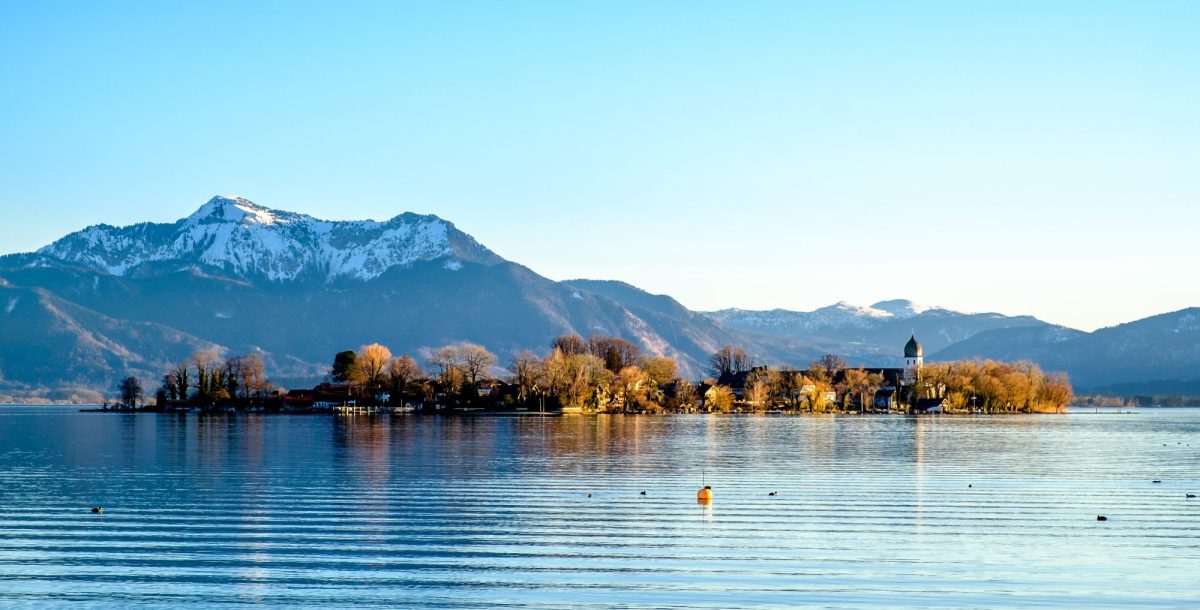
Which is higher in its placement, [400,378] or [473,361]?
[473,361]

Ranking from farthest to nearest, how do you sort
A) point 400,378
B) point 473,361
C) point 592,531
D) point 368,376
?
1. point 368,376
2. point 400,378
3. point 473,361
4. point 592,531

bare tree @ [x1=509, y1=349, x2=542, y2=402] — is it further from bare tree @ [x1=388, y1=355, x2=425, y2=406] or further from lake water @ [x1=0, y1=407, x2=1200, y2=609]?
lake water @ [x1=0, y1=407, x2=1200, y2=609]

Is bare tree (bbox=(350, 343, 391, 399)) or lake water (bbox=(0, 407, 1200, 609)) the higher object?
bare tree (bbox=(350, 343, 391, 399))

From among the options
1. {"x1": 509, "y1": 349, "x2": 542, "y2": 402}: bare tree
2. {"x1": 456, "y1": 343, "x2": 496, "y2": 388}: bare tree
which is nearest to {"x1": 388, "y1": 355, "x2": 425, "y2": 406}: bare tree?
{"x1": 456, "y1": 343, "x2": 496, "y2": 388}: bare tree

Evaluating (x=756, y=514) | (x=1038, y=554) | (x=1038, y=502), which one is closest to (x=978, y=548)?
(x=1038, y=554)

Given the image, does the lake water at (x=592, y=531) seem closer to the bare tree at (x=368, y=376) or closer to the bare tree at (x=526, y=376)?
the bare tree at (x=526, y=376)

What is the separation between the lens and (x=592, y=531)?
41.9m

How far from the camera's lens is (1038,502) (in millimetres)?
51500

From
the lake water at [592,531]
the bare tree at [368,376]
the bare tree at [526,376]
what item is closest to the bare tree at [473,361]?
the bare tree at [526,376]

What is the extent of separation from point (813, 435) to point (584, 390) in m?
74.0

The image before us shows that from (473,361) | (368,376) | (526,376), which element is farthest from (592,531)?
(368,376)

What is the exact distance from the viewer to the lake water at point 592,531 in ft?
105

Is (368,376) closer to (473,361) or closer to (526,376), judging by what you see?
(473,361)

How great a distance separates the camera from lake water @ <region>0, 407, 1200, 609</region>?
1260 inches
